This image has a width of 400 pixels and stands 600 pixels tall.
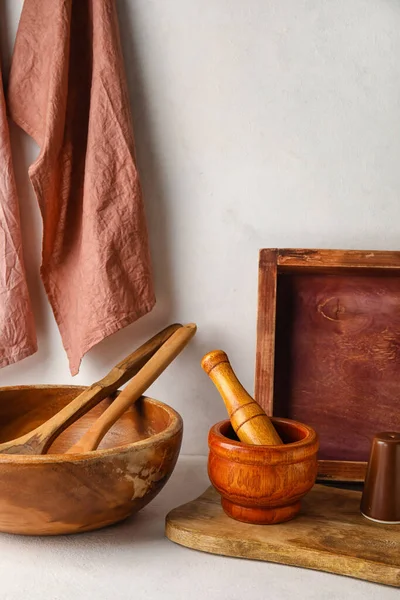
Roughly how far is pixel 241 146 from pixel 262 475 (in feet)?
1.62

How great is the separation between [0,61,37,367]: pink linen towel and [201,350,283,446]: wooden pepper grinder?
1.00 ft

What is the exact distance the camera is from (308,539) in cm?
77

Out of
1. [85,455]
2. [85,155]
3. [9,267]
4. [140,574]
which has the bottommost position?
[140,574]

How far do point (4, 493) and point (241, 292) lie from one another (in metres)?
0.48

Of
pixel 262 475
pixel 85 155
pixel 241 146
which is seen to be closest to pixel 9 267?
pixel 85 155

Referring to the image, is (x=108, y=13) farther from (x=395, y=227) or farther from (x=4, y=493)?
(x=4, y=493)

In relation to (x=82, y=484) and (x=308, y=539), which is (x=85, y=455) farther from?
(x=308, y=539)

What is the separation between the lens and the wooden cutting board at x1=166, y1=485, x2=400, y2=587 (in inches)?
28.8

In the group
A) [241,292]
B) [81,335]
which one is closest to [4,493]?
[81,335]

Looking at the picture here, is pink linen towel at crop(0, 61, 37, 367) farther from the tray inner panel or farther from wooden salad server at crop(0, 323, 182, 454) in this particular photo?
the tray inner panel

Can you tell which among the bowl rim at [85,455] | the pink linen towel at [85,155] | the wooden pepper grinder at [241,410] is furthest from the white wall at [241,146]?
the bowl rim at [85,455]

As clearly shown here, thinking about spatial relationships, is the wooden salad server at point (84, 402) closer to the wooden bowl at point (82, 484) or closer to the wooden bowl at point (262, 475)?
the wooden bowl at point (82, 484)

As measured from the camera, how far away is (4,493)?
0.72 metres

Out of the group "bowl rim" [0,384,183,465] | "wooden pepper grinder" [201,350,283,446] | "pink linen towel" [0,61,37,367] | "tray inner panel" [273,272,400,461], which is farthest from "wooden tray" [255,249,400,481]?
"pink linen towel" [0,61,37,367]
